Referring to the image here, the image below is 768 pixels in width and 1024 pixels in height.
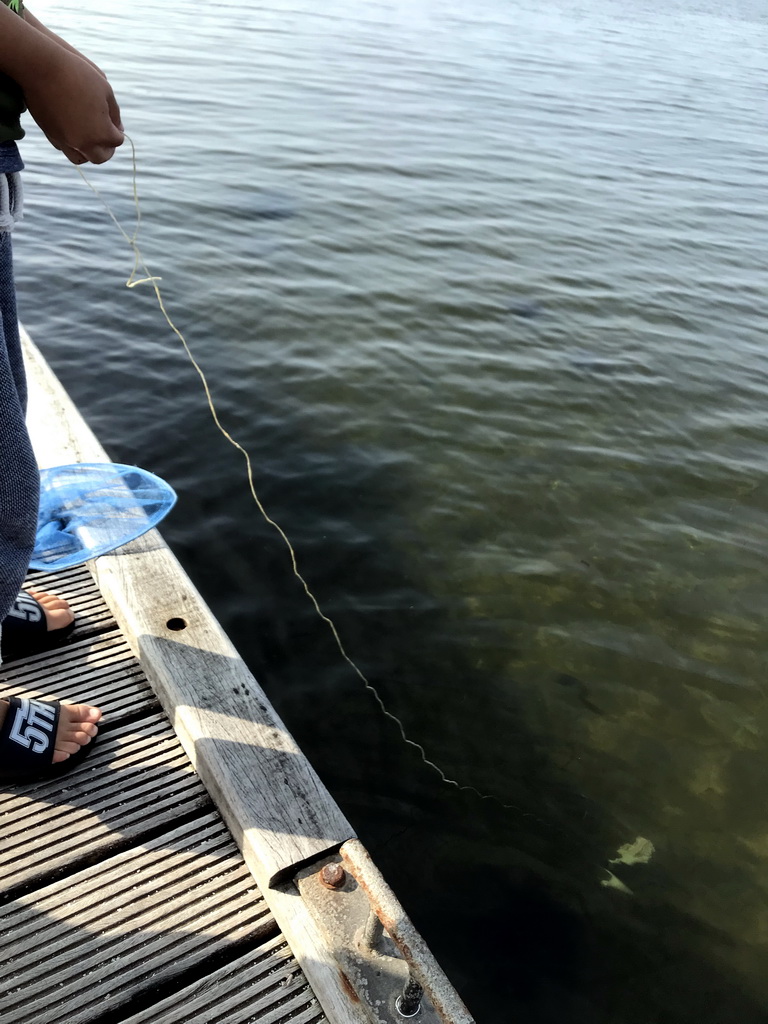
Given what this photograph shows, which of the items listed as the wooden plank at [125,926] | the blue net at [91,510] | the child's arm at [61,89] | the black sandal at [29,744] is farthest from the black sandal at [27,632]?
the child's arm at [61,89]

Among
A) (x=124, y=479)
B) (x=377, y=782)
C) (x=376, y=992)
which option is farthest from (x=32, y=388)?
(x=376, y=992)

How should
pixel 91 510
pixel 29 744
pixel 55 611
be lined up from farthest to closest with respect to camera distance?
pixel 91 510, pixel 55 611, pixel 29 744

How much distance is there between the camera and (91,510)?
361cm

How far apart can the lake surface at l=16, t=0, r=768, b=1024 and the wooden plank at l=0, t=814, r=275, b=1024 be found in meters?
1.17

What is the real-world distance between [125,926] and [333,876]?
2.04ft

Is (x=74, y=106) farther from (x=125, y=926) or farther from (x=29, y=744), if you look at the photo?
(x=125, y=926)

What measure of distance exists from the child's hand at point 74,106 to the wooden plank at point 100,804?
76.2 inches

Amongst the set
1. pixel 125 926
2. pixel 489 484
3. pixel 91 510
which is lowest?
pixel 489 484

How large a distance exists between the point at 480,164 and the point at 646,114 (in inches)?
232

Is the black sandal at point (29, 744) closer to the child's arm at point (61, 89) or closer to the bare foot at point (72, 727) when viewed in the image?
the bare foot at point (72, 727)

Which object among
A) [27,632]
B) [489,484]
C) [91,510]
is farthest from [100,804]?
[489,484]

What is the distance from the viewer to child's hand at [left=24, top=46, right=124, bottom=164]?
5.77 ft

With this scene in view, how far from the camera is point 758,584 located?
5121mm

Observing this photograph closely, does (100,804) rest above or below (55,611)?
below
